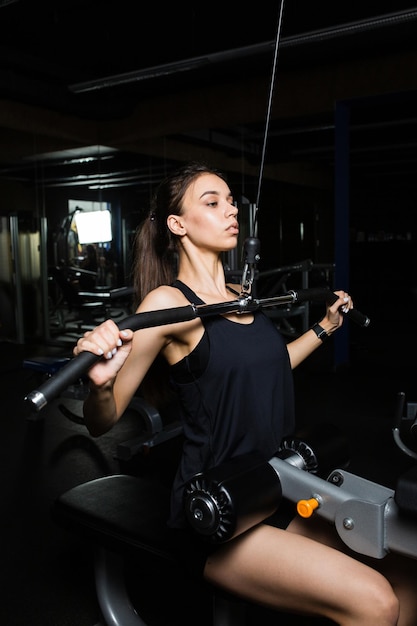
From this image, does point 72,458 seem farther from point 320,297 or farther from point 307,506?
point 307,506

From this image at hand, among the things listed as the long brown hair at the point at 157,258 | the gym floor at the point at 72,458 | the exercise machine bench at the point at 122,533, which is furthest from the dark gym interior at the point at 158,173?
the long brown hair at the point at 157,258

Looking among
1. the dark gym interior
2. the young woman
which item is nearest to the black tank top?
the young woman

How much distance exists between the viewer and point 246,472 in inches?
39.1

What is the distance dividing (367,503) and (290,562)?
19 centimetres

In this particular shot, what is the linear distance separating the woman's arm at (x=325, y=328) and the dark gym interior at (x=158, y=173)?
3.55 feet

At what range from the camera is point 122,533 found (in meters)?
1.28

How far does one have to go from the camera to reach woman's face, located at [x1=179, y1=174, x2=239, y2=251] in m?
1.30

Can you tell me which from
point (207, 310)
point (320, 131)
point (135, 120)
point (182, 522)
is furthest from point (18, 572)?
point (135, 120)

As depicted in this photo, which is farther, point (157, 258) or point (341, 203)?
point (341, 203)

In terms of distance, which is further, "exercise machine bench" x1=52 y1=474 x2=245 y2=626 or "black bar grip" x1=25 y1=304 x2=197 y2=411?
"exercise machine bench" x1=52 y1=474 x2=245 y2=626

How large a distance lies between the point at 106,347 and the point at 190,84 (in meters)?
5.49

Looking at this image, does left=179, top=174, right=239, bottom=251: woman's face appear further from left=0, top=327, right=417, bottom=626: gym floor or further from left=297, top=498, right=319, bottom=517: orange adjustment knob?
left=0, top=327, right=417, bottom=626: gym floor

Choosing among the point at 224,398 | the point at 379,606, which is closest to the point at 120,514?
the point at 224,398

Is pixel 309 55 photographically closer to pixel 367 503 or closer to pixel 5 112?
pixel 5 112
